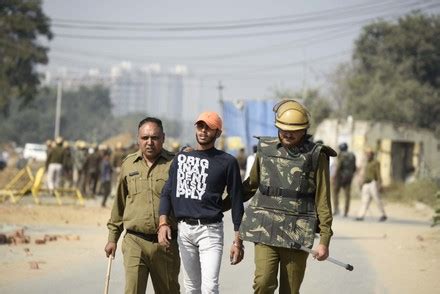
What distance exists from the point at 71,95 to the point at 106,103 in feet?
18.3

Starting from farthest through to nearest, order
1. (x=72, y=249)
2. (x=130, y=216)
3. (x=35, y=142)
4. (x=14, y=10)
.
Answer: (x=35, y=142), (x=14, y=10), (x=72, y=249), (x=130, y=216)

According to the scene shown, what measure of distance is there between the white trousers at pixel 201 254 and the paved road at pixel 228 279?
3.19 m

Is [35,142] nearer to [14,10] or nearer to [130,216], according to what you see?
[14,10]

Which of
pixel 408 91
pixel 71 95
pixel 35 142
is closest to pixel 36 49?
pixel 408 91

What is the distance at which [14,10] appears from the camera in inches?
2335

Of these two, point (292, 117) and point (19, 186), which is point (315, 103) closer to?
point (19, 186)

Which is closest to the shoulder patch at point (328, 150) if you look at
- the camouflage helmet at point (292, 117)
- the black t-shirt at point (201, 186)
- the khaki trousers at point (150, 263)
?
the camouflage helmet at point (292, 117)

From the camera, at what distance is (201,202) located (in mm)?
6852

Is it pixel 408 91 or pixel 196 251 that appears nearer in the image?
pixel 196 251

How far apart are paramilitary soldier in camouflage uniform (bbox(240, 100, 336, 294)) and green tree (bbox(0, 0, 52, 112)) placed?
52.7 metres

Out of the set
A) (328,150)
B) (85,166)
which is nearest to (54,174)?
(85,166)

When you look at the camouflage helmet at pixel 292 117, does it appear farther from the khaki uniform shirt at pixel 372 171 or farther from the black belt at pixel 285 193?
the khaki uniform shirt at pixel 372 171

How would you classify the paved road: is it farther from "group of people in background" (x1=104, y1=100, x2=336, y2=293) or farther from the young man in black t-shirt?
the young man in black t-shirt

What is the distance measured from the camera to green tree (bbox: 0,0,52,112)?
5847 cm
